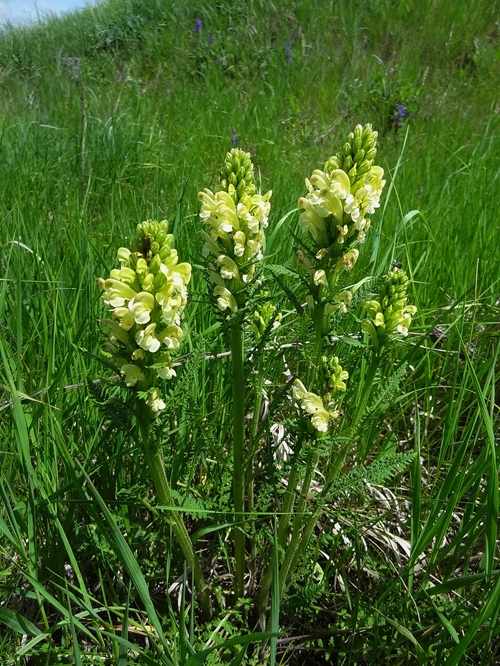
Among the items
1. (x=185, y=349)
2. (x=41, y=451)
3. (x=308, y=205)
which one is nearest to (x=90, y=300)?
(x=185, y=349)

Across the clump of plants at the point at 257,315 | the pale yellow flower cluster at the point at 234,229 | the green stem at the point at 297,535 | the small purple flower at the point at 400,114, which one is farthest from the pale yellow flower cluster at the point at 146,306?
the small purple flower at the point at 400,114

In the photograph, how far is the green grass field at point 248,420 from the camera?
1188 millimetres

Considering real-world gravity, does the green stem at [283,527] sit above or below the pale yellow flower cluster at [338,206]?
below

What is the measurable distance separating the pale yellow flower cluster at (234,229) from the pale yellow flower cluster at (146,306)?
0.11 meters

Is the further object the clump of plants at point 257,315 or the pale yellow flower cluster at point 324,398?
the pale yellow flower cluster at point 324,398

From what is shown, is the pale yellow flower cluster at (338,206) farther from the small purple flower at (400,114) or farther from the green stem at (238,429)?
the small purple flower at (400,114)

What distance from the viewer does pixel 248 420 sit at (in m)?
1.88

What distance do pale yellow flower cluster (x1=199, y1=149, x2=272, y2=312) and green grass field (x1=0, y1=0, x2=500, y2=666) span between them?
54 mm

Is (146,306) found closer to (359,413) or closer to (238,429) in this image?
(238,429)

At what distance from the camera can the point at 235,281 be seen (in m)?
1.17

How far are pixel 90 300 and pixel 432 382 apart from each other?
1.31m

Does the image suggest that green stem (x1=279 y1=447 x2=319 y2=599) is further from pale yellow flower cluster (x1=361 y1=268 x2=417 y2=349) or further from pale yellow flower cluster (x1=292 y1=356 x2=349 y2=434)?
pale yellow flower cluster (x1=361 y1=268 x2=417 y2=349)

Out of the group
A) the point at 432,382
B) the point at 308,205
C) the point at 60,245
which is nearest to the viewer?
the point at 308,205

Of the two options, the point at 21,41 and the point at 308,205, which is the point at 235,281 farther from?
the point at 21,41
